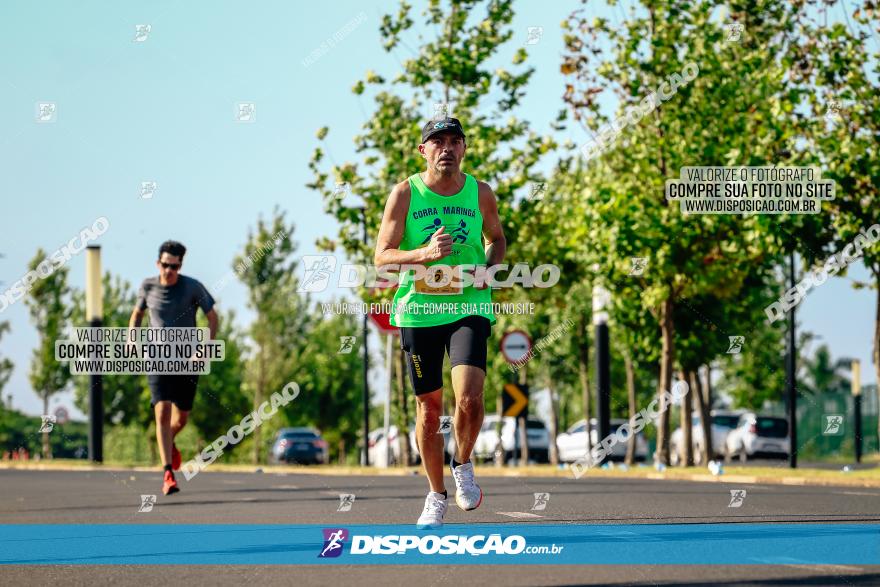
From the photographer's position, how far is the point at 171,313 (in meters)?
12.5

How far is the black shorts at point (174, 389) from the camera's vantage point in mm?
12695

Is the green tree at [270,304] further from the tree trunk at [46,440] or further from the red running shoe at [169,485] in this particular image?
the red running shoe at [169,485]

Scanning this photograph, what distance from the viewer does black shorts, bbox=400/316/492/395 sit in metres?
7.54

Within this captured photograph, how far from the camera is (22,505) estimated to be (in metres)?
12.4

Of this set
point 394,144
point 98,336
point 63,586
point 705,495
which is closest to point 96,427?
point 98,336

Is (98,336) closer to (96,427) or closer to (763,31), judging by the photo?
(96,427)

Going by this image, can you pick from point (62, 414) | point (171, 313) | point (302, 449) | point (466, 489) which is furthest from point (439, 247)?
point (62, 414)

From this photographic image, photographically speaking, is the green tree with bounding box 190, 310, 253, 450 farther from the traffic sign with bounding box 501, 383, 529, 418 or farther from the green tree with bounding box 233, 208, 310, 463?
the traffic sign with bounding box 501, 383, 529, 418

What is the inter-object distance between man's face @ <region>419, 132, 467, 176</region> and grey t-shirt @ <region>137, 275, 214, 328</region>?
5423mm

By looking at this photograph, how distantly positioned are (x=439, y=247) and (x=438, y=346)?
0.69m

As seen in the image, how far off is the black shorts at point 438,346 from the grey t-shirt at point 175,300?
5211 mm

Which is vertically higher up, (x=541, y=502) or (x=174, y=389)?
(x=174, y=389)

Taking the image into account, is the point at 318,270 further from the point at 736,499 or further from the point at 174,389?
the point at 736,499

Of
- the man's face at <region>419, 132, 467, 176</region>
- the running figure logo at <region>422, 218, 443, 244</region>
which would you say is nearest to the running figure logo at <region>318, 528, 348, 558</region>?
the running figure logo at <region>422, 218, 443, 244</region>
